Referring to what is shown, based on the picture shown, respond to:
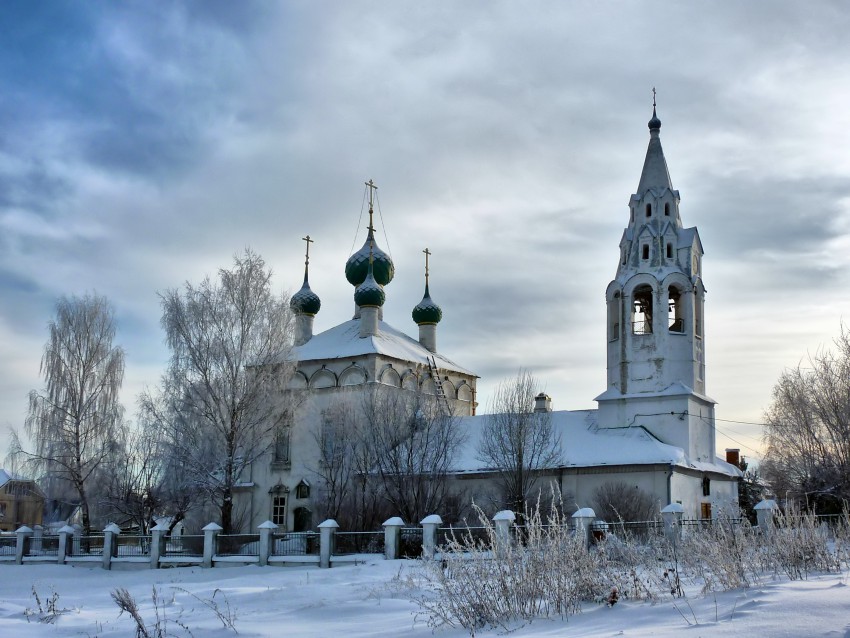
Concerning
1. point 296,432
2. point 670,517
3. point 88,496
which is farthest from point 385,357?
point 670,517

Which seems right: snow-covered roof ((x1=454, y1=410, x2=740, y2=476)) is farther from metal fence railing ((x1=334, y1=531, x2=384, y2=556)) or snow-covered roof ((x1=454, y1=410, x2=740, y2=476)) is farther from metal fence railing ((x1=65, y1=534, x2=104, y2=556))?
metal fence railing ((x1=65, y1=534, x2=104, y2=556))

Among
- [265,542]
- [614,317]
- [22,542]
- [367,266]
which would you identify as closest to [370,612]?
[265,542]

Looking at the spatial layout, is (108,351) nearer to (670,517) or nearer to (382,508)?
(382,508)

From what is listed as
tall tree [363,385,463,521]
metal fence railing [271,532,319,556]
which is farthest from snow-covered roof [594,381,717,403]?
metal fence railing [271,532,319,556]

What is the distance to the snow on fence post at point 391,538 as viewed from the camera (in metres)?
16.9

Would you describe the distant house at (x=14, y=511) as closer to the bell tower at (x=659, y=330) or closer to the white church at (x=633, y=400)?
the white church at (x=633, y=400)

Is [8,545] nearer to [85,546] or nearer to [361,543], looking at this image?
[85,546]

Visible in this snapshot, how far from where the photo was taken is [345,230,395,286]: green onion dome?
30.5 meters

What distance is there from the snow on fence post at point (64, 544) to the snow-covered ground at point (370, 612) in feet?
22.2

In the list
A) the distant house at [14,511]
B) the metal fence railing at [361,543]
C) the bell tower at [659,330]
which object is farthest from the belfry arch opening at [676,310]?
the distant house at [14,511]

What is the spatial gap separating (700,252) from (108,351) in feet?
56.1

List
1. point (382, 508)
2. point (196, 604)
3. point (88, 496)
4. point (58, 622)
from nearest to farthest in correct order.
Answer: point (58, 622), point (196, 604), point (382, 508), point (88, 496)

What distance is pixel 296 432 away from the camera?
27.5 m

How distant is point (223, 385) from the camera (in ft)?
73.7
